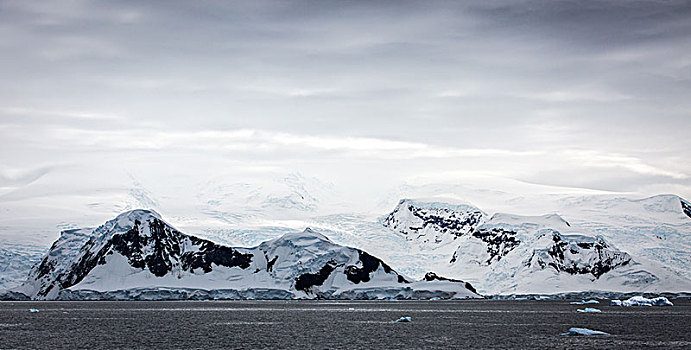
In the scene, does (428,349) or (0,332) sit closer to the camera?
(428,349)

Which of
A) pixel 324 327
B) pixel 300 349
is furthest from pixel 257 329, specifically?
pixel 300 349

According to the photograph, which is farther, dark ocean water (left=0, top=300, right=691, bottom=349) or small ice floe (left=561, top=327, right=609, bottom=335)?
small ice floe (left=561, top=327, right=609, bottom=335)

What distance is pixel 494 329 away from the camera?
9881 cm

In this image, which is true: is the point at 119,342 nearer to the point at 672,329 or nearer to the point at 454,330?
the point at 454,330

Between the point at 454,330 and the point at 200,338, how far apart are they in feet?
103

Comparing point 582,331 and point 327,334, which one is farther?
point 327,334

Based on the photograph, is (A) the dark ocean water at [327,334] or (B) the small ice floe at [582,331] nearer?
(A) the dark ocean water at [327,334]

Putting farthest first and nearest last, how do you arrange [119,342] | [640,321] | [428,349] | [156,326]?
[640,321]
[156,326]
[119,342]
[428,349]

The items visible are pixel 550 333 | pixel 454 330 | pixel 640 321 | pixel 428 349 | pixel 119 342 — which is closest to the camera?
pixel 428 349

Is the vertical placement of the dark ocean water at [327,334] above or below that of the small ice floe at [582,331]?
below

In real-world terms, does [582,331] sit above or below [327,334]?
above

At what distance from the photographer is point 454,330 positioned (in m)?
97.2

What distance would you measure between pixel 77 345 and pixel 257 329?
87.1 ft

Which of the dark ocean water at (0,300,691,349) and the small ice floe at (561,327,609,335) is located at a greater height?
the small ice floe at (561,327,609,335)
